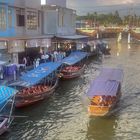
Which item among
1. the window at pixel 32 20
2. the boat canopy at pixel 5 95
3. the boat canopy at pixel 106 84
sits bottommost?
the boat canopy at pixel 106 84

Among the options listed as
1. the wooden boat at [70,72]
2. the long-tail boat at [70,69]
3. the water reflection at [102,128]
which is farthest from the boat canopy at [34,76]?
the water reflection at [102,128]

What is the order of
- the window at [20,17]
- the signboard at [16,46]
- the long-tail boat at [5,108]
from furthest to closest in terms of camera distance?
the window at [20,17] < the signboard at [16,46] < the long-tail boat at [5,108]

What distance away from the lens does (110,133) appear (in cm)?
3162

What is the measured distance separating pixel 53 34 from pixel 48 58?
11399 millimetres

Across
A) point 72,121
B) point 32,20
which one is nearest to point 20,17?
point 32,20

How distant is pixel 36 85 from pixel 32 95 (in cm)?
430

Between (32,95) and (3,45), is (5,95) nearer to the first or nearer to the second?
(32,95)

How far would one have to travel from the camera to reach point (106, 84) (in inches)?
1506

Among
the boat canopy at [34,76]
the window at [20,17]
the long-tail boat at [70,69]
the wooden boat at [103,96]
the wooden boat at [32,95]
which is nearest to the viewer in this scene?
the wooden boat at [103,96]

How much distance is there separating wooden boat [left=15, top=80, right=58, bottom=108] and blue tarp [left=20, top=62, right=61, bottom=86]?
0.78 meters

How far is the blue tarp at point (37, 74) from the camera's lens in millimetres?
40166

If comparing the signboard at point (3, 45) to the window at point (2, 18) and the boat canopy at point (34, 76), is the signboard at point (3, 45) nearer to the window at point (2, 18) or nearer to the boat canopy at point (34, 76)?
the window at point (2, 18)

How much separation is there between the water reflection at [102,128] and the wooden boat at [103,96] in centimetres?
61

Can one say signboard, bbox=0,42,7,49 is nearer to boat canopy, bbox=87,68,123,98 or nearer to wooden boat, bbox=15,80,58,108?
wooden boat, bbox=15,80,58,108
